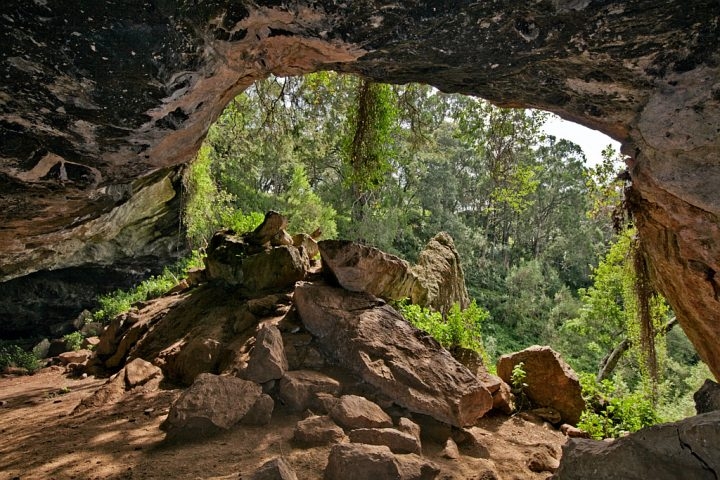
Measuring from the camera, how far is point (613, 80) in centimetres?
362

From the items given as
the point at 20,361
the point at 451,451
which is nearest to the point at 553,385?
the point at 451,451

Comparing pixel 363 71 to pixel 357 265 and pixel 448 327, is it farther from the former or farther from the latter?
pixel 448 327

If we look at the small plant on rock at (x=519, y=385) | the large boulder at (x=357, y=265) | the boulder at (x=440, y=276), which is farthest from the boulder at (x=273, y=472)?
the boulder at (x=440, y=276)

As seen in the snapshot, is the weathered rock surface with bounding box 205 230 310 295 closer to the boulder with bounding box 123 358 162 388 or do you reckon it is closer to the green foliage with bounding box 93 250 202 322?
the boulder with bounding box 123 358 162 388

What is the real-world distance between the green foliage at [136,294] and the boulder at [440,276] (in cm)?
553

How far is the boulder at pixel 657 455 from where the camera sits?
268 cm

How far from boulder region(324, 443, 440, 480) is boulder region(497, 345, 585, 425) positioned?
4009mm

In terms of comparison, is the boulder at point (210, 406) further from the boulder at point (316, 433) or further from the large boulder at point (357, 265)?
the large boulder at point (357, 265)

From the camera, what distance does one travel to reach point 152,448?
3.85 metres

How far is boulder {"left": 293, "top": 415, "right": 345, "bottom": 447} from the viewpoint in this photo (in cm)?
388

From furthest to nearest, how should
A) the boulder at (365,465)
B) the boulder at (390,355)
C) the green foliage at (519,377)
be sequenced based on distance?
the green foliage at (519,377)
the boulder at (390,355)
the boulder at (365,465)

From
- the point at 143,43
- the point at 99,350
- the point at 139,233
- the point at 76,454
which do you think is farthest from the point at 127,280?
the point at 143,43

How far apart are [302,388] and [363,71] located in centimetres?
326

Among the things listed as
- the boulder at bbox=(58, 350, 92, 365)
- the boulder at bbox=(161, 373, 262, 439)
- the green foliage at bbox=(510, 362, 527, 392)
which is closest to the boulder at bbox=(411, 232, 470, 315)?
the green foliage at bbox=(510, 362, 527, 392)
